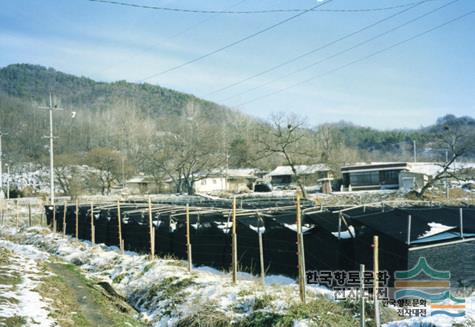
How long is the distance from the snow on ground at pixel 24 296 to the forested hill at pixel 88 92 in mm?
103618

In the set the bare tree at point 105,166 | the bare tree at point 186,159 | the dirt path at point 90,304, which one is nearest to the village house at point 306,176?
the bare tree at point 186,159

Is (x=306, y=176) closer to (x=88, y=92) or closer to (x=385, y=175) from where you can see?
(x=385, y=175)

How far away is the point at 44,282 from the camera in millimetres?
10164

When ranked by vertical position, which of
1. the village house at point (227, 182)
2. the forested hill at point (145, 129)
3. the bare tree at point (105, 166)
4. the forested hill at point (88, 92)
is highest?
the forested hill at point (88, 92)

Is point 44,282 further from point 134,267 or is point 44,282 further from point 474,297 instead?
point 474,297

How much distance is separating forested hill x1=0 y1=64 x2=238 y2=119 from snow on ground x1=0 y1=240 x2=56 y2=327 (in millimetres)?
103618

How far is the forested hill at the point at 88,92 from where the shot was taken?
Answer: 125 metres

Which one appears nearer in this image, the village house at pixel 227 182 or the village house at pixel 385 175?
the village house at pixel 385 175

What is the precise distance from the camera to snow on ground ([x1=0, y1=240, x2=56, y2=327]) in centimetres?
721

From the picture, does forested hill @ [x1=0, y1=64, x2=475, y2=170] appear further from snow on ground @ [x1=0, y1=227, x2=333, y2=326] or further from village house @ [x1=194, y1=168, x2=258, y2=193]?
snow on ground @ [x1=0, y1=227, x2=333, y2=326]

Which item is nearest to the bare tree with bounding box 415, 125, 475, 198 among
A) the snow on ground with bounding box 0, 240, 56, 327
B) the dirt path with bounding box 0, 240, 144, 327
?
the dirt path with bounding box 0, 240, 144, 327

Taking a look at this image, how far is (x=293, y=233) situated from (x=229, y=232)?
240 centimetres

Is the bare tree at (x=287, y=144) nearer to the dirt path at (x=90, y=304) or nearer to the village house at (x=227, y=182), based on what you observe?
the village house at (x=227, y=182)

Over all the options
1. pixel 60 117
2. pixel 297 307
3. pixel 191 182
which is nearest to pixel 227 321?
pixel 297 307
